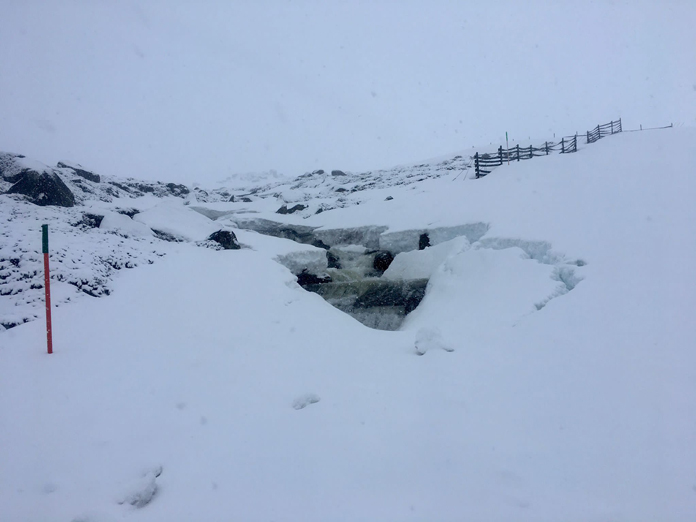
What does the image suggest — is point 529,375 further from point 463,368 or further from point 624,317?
point 624,317

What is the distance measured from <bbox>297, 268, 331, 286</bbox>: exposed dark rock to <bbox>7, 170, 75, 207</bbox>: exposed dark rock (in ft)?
29.3

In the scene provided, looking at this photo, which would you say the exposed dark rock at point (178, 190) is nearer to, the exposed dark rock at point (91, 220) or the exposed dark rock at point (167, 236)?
the exposed dark rock at point (167, 236)

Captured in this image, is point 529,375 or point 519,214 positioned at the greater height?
point 519,214

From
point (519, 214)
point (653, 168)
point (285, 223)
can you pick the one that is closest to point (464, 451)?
point (519, 214)

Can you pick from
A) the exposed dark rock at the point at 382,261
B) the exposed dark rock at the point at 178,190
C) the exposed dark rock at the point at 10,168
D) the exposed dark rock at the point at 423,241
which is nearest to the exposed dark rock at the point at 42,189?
the exposed dark rock at the point at 10,168

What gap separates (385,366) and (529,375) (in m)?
2.01

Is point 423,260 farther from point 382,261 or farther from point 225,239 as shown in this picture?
point 225,239

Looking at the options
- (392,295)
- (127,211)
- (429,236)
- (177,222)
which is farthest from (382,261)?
(127,211)

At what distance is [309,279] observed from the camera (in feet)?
43.6

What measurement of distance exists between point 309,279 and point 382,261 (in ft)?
11.2

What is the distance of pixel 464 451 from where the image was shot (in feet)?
12.2

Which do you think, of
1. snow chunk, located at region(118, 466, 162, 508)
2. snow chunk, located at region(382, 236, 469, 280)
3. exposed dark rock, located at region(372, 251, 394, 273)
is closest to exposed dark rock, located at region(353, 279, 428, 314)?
snow chunk, located at region(382, 236, 469, 280)

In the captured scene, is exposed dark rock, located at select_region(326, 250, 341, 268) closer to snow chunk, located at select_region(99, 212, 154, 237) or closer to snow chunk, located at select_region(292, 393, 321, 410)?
snow chunk, located at select_region(99, 212, 154, 237)

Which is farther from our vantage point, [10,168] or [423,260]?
[10,168]
